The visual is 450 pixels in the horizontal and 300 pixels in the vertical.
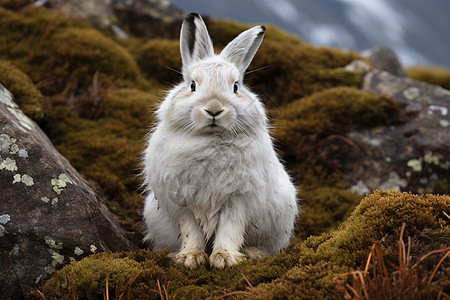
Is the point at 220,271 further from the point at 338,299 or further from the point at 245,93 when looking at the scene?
the point at 245,93

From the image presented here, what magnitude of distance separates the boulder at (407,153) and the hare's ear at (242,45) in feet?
13.7

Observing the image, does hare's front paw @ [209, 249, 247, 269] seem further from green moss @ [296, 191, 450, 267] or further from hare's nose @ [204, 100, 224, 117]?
hare's nose @ [204, 100, 224, 117]

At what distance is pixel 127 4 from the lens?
14484 millimetres

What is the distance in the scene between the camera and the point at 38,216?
478 cm

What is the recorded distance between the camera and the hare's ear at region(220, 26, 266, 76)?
18.3 ft

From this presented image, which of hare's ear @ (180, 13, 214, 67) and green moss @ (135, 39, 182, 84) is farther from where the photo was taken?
green moss @ (135, 39, 182, 84)

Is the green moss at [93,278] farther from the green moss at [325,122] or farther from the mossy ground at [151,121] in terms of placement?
the green moss at [325,122]

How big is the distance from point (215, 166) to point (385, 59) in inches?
460

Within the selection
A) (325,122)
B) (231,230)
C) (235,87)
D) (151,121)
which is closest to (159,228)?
(231,230)

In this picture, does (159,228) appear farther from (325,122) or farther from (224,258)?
(325,122)

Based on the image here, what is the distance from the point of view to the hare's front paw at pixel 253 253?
17.5 feet

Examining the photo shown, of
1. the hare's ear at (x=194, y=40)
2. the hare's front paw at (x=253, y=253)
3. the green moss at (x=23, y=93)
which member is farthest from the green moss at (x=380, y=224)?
the green moss at (x=23, y=93)

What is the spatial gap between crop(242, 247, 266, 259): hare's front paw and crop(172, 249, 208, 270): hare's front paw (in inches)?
22.0

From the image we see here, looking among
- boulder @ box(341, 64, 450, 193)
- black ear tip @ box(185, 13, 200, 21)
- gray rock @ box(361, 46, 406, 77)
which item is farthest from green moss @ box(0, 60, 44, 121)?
gray rock @ box(361, 46, 406, 77)
